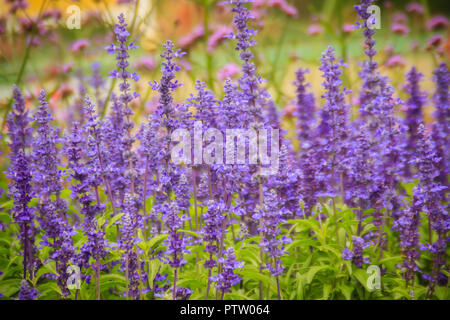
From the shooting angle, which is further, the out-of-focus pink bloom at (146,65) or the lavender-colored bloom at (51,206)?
the out-of-focus pink bloom at (146,65)

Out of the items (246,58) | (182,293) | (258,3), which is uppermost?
(258,3)

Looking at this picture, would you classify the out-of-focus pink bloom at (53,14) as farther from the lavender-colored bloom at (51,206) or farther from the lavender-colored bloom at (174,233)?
the lavender-colored bloom at (174,233)

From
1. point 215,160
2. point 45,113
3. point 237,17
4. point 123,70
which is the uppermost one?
point 237,17

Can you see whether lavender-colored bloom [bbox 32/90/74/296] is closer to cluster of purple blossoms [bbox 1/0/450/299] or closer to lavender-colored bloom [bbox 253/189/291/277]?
cluster of purple blossoms [bbox 1/0/450/299]

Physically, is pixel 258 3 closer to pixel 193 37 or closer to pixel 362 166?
pixel 193 37

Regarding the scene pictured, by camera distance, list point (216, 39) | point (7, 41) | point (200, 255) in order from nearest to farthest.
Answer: point (200, 255)
point (216, 39)
point (7, 41)

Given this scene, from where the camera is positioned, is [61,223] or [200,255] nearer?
[61,223]

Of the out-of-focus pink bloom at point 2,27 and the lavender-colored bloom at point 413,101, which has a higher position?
the out-of-focus pink bloom at point 2,27

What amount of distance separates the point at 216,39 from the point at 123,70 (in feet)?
14.0

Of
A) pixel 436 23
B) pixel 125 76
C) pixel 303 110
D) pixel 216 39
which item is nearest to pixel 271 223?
pixel 125 76

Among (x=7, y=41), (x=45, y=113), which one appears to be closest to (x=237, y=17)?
(x=45, y=113)

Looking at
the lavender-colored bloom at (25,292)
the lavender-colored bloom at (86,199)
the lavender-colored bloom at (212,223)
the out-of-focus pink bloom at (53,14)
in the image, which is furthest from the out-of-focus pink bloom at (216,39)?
the lavender-colored bloom at (25,292)

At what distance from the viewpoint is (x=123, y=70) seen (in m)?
4.27

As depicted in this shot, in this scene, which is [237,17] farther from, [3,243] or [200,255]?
[3,243]
